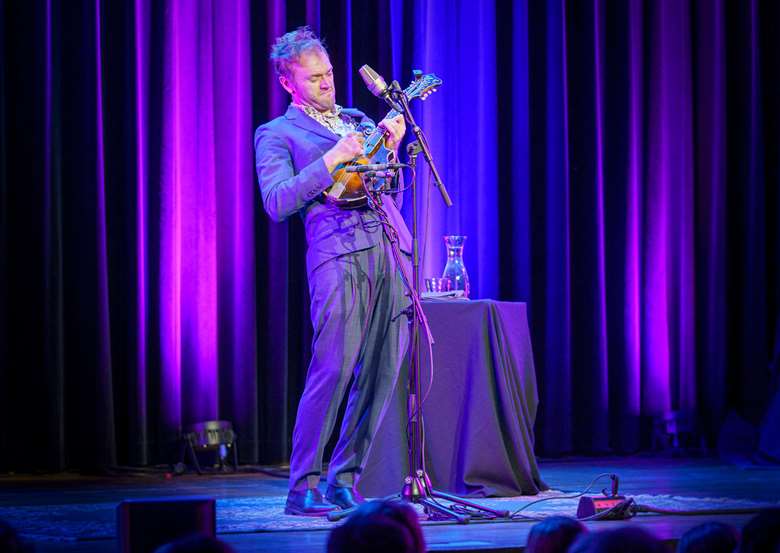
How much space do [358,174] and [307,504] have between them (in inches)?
41.6

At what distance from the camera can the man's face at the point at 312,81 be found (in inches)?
134

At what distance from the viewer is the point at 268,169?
3342 millimetres

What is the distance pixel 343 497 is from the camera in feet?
10.9


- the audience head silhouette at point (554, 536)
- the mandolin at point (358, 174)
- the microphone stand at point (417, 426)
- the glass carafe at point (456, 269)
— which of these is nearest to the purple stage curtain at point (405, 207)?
the glass carafe at point (456, 269)

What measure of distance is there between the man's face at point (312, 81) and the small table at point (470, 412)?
87 centimetres

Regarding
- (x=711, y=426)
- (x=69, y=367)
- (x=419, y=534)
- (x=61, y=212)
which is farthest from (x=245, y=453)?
(x=419, y=534)

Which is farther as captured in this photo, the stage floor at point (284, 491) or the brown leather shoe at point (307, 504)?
the brown leather shoe at point (307, 504)

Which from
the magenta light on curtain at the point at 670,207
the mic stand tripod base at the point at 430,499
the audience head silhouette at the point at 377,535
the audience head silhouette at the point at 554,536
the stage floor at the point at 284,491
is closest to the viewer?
the audience head silhouette at the point at 377,535

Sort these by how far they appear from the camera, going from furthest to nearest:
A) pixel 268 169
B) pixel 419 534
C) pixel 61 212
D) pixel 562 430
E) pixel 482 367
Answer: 1. pixel 562 430
2. pixel 61 212
3. pixel 482 367
4. pixel 268 169
5. pixel 419 534

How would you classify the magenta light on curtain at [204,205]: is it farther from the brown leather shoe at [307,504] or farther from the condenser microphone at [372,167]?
the condenser microphone at [372,167]

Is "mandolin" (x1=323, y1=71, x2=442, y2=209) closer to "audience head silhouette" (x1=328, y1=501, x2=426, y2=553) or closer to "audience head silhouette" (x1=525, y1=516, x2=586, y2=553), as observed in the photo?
"audience head silhouette" (x1=525, y1=516, x2=586, y2=553)

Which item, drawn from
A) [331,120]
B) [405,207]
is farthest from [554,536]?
[405,207]

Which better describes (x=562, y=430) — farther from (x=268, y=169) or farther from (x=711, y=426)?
(x=268, y=169)

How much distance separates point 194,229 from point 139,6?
109 cm
